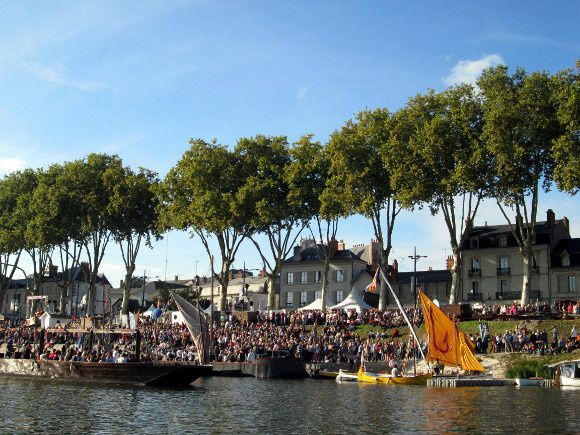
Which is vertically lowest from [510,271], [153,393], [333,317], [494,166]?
[153,393]

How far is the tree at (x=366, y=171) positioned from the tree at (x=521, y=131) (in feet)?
32.5

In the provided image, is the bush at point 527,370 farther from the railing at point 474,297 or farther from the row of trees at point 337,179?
the railing at point 474,297

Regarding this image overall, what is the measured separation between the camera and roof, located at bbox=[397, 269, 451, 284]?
318 ft

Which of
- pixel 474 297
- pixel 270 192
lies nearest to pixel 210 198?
pixel 270 192

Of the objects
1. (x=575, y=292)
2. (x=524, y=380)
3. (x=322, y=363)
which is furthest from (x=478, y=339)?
(x=575, y=292)

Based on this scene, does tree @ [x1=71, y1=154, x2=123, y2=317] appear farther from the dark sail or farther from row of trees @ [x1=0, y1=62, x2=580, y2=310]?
the dark sail

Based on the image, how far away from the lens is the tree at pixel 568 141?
57031mm

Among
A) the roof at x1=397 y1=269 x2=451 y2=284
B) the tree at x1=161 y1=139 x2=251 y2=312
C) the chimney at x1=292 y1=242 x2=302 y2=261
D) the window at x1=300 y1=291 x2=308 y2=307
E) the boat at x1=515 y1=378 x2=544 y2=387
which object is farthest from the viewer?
the chimney at x1=292 y1=242 x2=302 y2=261

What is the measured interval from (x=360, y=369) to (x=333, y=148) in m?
25.5

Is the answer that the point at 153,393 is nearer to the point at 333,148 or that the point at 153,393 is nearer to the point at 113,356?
the point at 113,356

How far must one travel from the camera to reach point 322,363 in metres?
54.8

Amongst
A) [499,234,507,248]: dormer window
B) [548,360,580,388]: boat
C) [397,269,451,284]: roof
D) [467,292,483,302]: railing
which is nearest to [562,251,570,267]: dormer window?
[499,234,507,248]: dormer window

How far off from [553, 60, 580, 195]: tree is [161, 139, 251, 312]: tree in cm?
3045

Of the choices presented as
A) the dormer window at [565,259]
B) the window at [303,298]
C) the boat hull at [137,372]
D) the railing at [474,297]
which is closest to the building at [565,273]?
the dormer window at [565,259]
